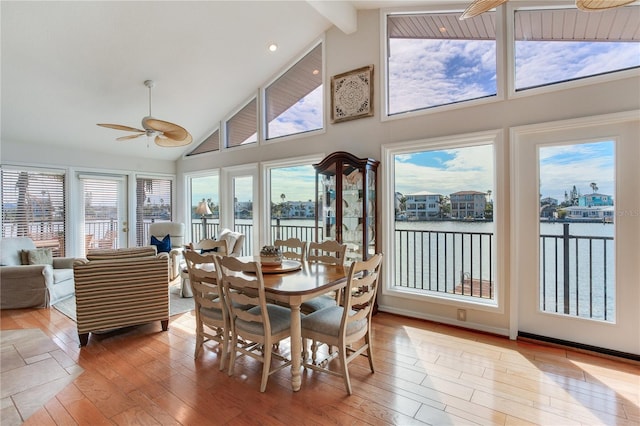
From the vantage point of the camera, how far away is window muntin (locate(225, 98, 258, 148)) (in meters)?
5.44

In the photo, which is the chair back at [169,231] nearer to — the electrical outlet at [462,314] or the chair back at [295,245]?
the chair back at [295,245]

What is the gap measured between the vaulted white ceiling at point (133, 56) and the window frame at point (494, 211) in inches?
71.4

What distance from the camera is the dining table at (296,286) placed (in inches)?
83.8

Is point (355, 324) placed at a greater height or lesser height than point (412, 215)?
lesser

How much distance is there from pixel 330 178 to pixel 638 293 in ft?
10.1

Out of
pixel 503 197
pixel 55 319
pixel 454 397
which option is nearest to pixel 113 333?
pixel 55 319

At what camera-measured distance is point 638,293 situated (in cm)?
263

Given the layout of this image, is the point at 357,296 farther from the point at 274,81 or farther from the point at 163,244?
the point at 163,244

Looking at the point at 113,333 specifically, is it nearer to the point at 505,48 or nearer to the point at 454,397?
the point at 454,397

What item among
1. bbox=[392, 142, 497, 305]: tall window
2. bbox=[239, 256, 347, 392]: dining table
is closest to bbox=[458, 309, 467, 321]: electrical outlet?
bbox=[392, 142, 497, 305]: tall window

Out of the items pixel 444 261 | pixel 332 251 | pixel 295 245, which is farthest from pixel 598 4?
pixel 444 261

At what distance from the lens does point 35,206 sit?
5262mm

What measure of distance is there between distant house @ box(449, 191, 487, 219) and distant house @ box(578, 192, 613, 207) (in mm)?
898

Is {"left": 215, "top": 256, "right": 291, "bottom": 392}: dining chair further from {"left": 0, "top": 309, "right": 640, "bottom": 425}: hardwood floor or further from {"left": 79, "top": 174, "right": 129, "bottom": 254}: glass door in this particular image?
{"left": 79, "top": 174, "right": 129, "bottom": 254}: glass door
